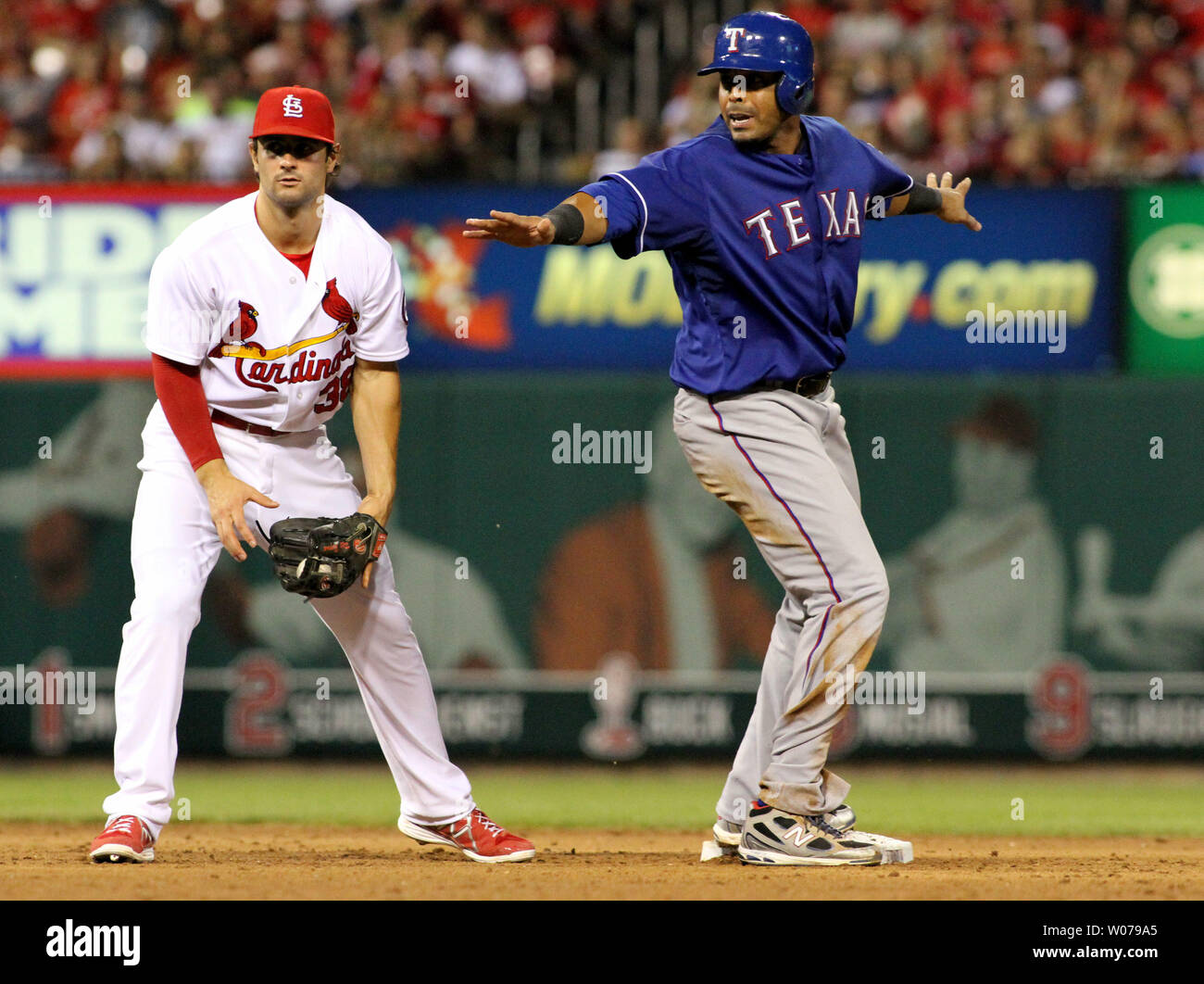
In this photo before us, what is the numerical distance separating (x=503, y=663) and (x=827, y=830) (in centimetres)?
475

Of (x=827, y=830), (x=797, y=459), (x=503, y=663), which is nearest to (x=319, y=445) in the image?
(x=797, y=459)

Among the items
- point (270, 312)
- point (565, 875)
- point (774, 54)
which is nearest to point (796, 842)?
point (565, 875)

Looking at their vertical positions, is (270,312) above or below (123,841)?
above

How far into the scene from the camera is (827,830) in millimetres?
4879

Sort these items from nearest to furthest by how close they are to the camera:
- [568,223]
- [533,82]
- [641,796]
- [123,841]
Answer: [568,223]
[123,841]
[641,796]
[533,82]

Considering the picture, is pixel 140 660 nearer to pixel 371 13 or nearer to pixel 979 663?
pixel 979 663

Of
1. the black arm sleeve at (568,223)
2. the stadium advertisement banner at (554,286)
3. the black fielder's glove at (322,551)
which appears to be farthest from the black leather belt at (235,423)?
the stadium advertisement banner at (554,286)

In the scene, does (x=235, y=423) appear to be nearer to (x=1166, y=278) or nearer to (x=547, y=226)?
(x=547, y=226)

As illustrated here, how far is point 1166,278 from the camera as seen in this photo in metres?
9.59

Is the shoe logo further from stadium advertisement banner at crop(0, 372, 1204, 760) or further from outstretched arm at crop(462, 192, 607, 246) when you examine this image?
stadium advertisement banner at crop(0, 372, 1204, 760)

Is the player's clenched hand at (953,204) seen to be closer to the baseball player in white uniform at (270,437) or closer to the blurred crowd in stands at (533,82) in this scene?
the baseball player in white uniform at (270,437)

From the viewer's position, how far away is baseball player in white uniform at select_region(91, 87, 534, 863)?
4.67 m

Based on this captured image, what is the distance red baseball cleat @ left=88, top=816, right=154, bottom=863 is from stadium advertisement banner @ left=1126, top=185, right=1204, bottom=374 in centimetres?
675

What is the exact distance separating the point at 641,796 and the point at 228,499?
4249 mm
